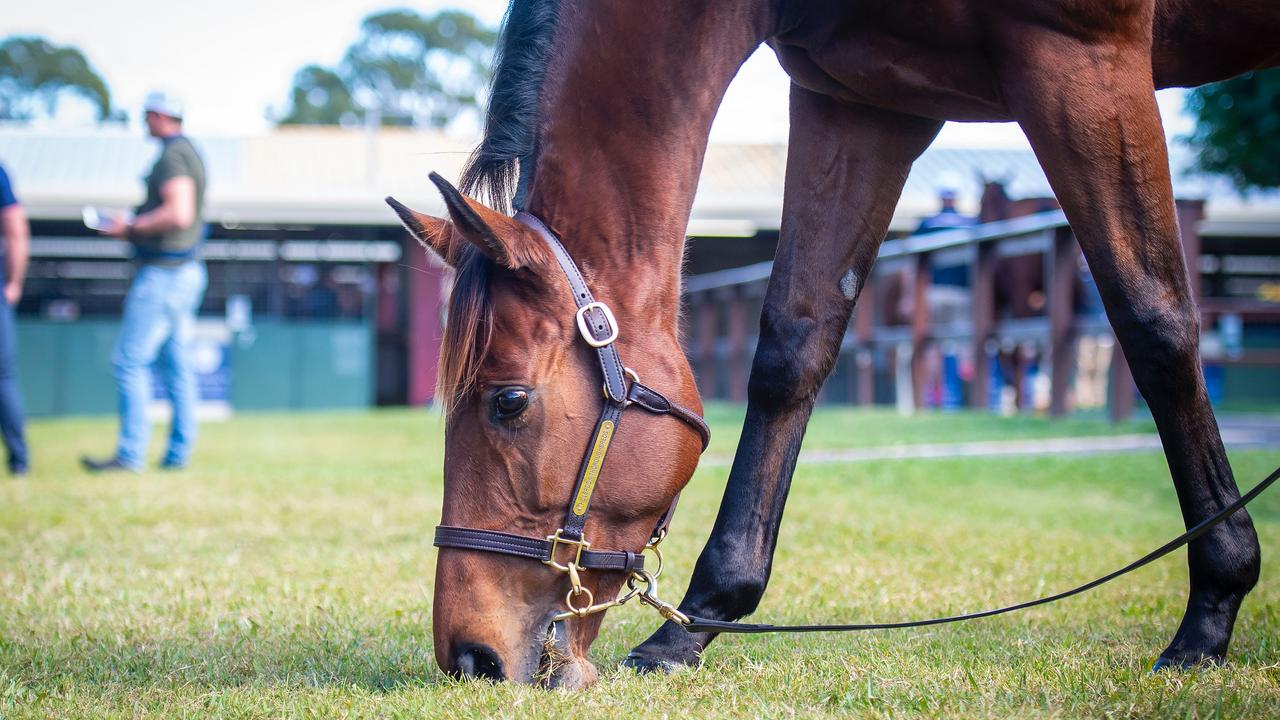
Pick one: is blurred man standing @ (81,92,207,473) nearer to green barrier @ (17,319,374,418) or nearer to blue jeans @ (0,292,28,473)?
blue jeans @ (0,292,28,473)

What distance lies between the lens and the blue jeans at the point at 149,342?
686cm

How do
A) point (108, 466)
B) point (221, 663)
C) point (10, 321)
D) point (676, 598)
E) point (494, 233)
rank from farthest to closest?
point (108, 466), point (10, 321), point (676, 598), point (221, 663), point (494, 233)

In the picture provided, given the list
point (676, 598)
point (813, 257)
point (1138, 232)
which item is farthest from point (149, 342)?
point (1138, 232)

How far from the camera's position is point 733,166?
82.0 feet

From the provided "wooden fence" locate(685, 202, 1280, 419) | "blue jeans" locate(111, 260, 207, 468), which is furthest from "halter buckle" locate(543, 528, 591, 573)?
"blue jeans" locate(111, 260, 207, 468)

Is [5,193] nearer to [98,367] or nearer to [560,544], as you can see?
[560,544]

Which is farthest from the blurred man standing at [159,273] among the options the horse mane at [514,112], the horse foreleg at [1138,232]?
the horse foreleg at [1138,232]

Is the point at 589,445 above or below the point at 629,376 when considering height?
below

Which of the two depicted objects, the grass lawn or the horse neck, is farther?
the horse neck

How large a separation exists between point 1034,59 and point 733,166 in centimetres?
2323

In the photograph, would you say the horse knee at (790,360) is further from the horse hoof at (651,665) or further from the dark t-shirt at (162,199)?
the dark t-shirt at (162,199)

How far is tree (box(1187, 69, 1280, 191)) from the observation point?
10.1m

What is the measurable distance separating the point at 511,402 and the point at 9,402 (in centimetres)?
598

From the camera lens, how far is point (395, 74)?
Result: 170ft
